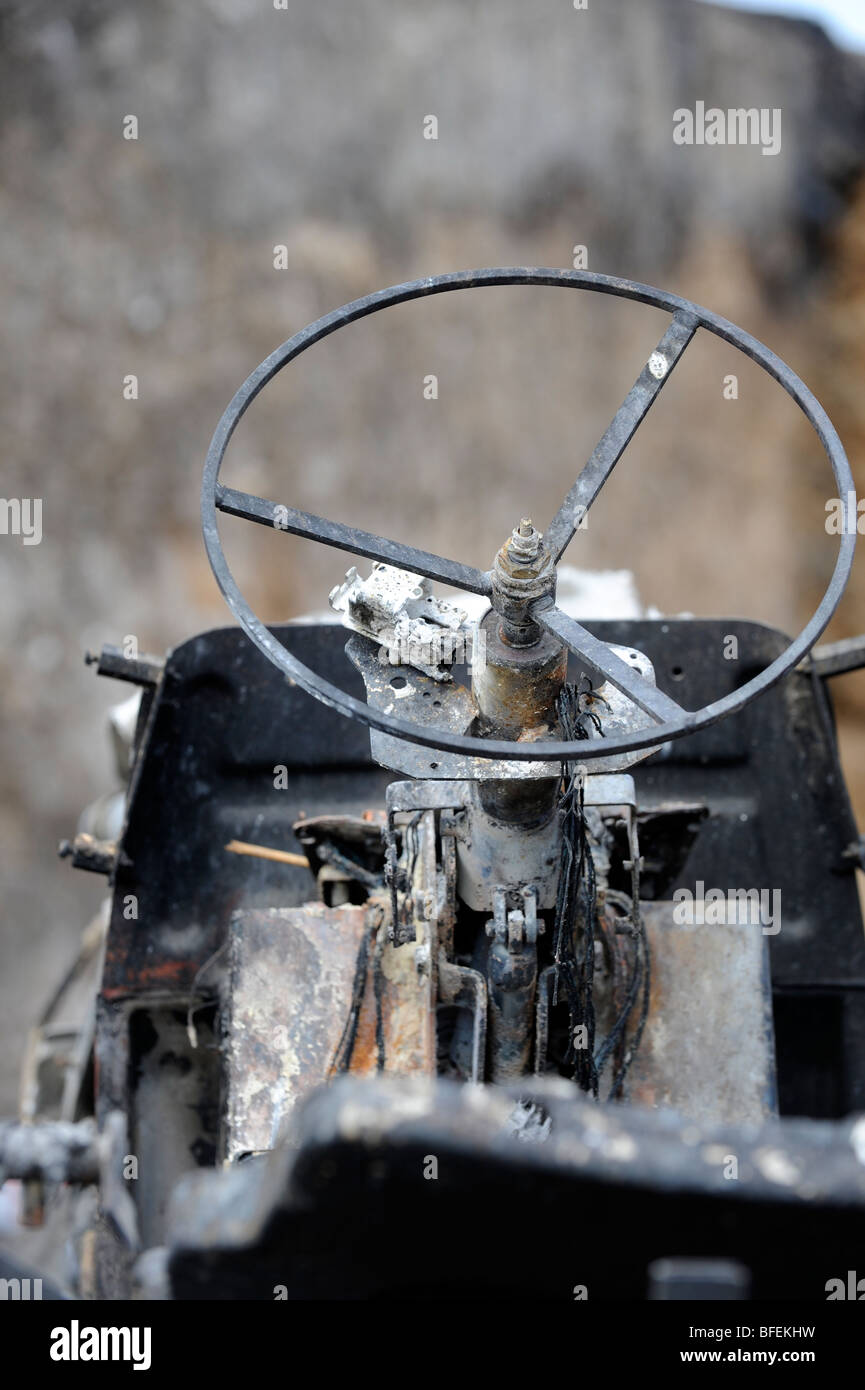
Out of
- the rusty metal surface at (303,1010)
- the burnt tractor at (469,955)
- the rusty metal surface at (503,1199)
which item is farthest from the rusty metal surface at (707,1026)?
the rusty metal surface at (503,1199)

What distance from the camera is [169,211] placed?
7.34 m

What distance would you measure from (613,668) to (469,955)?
0.90 meters

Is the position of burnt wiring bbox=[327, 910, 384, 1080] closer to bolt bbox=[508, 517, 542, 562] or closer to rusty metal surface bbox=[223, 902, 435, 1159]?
rusty metal surface bbox=[223, 902, 435, 1159]

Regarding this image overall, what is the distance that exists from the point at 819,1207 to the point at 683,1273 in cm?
21

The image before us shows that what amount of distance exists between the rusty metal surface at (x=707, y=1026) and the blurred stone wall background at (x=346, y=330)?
3.84m

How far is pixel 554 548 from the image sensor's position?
7.95ft

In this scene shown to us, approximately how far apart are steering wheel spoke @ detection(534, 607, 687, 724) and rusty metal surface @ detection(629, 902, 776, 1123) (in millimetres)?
971

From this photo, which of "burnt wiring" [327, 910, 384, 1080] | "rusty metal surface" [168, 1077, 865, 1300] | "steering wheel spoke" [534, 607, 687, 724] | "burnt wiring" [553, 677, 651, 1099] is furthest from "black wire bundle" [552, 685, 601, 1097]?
"rusty metal surface" [168, 1077, 865, 1300]

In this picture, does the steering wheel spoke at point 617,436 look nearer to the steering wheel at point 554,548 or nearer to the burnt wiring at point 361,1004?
the steering wheel at point 554,548

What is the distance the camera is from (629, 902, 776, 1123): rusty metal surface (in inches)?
121

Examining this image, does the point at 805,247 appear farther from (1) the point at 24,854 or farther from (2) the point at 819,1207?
(2) the point at 819,1207

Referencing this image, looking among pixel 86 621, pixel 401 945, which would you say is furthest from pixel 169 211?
pixel 401 945

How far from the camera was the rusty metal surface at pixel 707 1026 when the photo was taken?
3.08 metres

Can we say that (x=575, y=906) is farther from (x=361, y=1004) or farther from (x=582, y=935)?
(x=361, y=1004)
